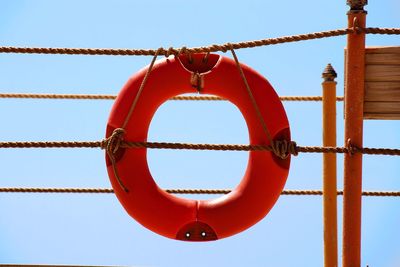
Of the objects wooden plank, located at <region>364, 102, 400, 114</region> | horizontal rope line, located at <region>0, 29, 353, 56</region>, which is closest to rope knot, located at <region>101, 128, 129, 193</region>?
horizontal rope line, located at <region>0, 29, 353, 56</region>

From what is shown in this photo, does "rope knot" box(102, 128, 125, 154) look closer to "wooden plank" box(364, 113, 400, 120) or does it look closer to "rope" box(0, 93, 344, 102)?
"rope" box(0, 93, 344, 102)

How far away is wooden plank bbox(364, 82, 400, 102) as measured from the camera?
2.79 meters

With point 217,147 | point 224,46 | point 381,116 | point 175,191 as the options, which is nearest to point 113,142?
point 217,147

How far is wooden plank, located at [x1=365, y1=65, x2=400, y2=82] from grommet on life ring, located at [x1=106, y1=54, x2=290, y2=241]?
36 centimetres

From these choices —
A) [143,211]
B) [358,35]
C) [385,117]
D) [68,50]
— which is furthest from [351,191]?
[68,50]

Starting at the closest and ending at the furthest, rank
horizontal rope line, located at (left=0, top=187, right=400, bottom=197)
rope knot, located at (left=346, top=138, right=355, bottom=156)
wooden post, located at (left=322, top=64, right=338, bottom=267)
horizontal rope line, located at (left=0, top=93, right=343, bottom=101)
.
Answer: rope knot, located at (left=346, top=138, right=355, bottom=156)
wooden post, located at (left=322, top=64, right=338, bottom=267)
horizontal rope line, located at (left=0, top=187, right=400, bottom=197)
horizontal rope line, located at (left=0, top=93, right=343, bottom=101)

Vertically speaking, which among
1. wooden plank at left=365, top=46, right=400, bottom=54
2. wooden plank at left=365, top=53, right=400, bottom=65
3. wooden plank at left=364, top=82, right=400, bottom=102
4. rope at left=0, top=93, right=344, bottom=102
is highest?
rope at left=0, top=93, right=344, bottom=102

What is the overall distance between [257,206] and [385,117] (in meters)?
0.61

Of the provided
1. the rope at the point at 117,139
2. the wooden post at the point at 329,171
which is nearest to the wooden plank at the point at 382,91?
the wooden post at the point at 329,171

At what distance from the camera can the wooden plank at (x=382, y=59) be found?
2771 mm

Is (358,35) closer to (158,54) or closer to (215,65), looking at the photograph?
(215,65)

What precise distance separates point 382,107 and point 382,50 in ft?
0.72

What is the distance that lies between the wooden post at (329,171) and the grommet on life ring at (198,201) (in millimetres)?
458

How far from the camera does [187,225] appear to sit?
9.27ft
